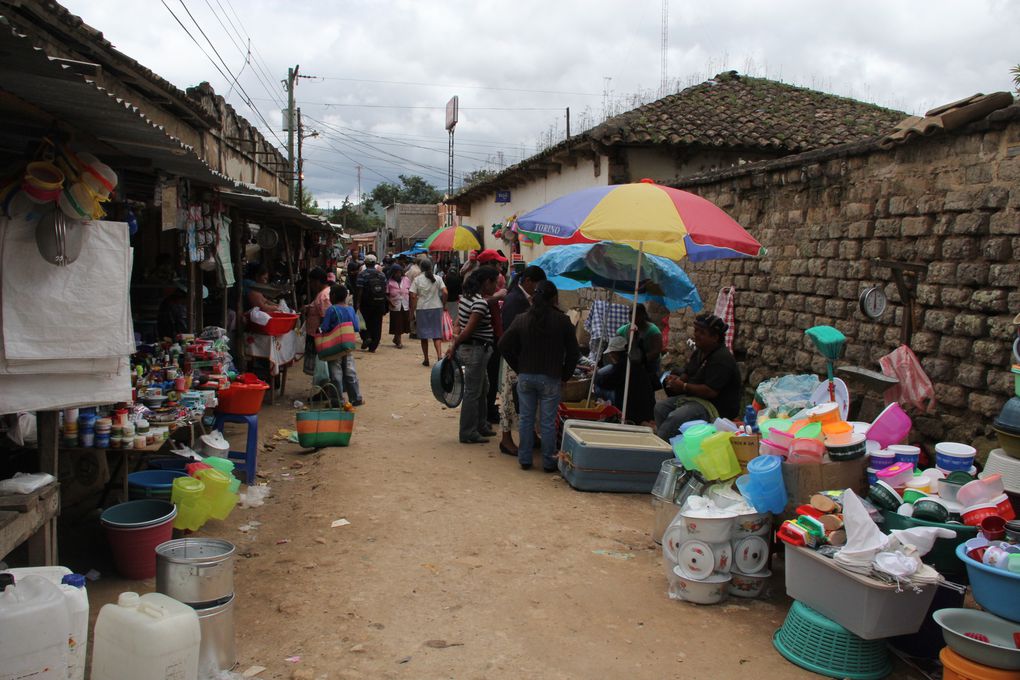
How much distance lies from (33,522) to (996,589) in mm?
4470

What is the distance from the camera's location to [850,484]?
4.69 m

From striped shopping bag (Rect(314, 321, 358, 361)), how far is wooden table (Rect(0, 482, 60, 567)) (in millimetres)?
5290

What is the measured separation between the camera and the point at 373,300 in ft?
50.3

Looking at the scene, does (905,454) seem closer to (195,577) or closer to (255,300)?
(195,577)

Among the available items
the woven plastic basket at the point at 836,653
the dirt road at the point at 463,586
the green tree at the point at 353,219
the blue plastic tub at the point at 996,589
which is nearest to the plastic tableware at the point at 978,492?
the blue plastic tub at the point at 996,589

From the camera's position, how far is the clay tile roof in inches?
553

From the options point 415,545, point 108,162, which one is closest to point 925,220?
point 415,545

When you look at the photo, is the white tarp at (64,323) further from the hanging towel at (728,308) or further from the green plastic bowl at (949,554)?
the hanging towel at (728,308)

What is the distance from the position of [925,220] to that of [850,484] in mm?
3291

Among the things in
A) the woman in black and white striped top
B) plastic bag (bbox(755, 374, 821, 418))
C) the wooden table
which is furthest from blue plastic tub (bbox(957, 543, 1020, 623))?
the woman in black and white striped top

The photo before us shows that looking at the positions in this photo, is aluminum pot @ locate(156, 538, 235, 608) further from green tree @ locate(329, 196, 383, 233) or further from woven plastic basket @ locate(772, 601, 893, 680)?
green tree @ locate(329, 196, 383, 233)

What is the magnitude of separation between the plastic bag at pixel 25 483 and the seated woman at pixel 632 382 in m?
5.42

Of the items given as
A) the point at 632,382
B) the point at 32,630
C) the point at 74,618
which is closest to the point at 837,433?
the point at 632,382

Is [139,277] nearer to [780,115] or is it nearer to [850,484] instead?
[850,484]
